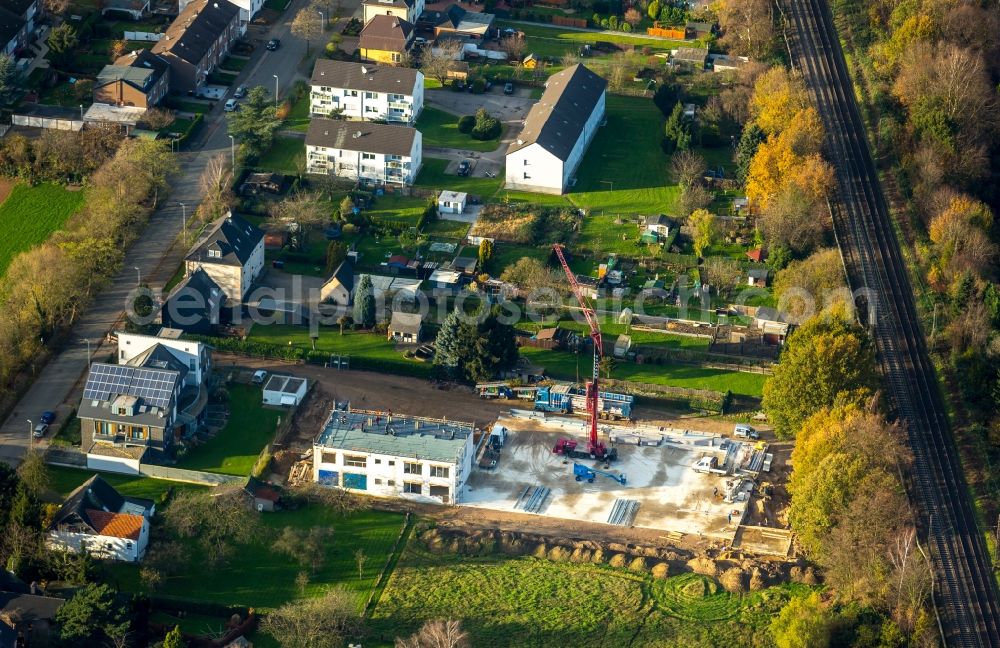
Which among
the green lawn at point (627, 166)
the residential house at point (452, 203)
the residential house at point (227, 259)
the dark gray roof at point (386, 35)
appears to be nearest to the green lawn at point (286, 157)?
the residential house at point (452, 203)

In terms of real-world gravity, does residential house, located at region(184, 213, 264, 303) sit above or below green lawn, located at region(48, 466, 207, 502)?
above

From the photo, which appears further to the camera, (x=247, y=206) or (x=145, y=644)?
(x=247, y=206)

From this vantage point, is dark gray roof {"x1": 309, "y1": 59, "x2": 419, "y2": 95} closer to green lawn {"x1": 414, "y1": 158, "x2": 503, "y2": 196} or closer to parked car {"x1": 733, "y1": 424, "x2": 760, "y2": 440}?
green lawn {"x1": 414, "y1": 158, "x2": 503, "y2": 196}

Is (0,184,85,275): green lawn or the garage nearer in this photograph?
the garage

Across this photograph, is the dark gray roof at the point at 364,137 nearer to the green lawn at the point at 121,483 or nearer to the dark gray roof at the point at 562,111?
the dark gray roof at the point at 562,111

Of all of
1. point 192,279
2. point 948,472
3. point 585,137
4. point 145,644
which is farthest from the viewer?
point 585,137

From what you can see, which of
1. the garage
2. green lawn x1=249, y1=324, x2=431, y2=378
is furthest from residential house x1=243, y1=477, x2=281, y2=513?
green lawn x1=249, y1=324, x2=431, y2=378

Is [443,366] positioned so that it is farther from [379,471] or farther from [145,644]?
[145,644]

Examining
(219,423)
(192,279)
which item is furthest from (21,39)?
(219,423)
